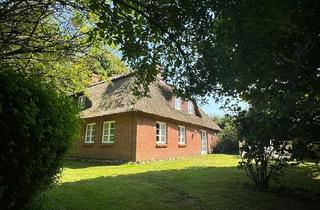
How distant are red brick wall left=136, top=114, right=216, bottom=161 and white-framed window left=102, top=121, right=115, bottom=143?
2400 millimetres

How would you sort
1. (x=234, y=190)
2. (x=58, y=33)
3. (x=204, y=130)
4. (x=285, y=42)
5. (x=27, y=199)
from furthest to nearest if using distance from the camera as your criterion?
(x=204, y=130)
(x=234, y=190)
(x=58, y=33)
(x=285, y=42)
(x=27, y=199)

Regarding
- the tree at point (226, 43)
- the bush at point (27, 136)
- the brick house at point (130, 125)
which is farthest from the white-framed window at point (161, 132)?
the bush at point (27, 136)

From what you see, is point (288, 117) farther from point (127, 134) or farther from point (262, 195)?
point (127, 134)

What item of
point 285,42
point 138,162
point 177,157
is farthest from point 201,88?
point 177,157

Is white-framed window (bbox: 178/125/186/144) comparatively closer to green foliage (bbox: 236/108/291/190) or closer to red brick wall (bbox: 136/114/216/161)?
red brick wall (bbox: 136/114/216/161)

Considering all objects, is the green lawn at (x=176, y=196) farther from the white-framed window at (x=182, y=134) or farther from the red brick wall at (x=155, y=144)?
the white-framed window at (x=182, y=134)

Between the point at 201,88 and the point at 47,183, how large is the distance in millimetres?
4781

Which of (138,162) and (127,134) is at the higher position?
(127,134)

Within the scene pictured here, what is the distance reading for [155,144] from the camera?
894 inches

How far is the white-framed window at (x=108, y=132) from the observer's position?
22109 mm

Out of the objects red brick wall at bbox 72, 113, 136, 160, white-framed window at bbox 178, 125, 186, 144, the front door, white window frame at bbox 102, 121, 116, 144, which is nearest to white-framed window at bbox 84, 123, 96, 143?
red brick wall at bbox 72, 113, 136, 160

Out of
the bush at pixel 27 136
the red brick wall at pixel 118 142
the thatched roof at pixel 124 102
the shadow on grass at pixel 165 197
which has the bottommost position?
the shadow on grass at pixel 165 197

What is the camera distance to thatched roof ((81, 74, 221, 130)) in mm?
21181

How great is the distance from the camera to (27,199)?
5453mm
